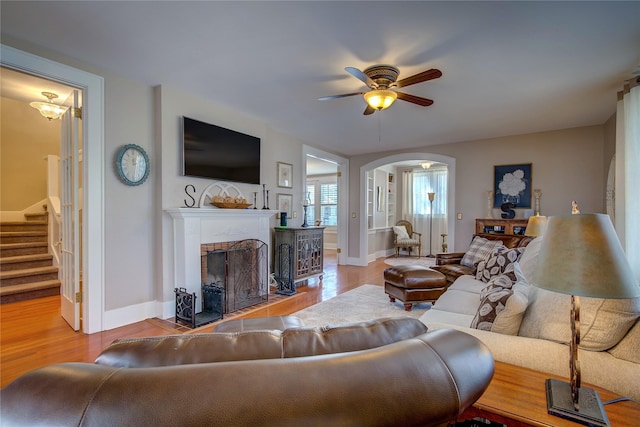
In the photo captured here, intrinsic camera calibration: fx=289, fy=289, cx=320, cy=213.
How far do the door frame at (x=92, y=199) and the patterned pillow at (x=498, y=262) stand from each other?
398 centimetres

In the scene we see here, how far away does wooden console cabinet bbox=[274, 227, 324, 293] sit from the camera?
457 cm

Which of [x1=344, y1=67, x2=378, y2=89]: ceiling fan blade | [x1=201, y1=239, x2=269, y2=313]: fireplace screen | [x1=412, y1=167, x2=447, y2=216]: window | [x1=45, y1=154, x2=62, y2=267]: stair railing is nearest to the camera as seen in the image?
[x1=344, y1=67, x2=378, y2=89]: ceiling fan blade

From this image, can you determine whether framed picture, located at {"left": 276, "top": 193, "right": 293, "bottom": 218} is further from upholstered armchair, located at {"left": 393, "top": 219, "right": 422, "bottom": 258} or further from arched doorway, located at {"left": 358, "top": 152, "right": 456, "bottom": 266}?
upholstered armchair, located at {"left": 393, "top": 219, "right": 422, "bottom": 258}

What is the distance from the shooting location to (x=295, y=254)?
181 inches

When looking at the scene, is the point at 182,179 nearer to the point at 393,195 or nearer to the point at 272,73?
the point at 272,73

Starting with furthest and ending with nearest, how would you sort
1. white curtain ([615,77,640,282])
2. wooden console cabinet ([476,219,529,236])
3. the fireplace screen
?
wooden console cabinet ([476,219,529,236]), the fireplace screen, white curtain ([615,77,640,282])

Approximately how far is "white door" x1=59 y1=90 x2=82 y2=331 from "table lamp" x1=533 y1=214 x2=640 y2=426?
3.67 metres

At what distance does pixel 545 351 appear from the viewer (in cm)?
123

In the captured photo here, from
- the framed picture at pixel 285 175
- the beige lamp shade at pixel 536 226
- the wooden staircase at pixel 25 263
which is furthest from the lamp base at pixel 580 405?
the wooden staircase at pixel 25 263

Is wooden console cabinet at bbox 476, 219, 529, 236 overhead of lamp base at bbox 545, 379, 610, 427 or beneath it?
overhead

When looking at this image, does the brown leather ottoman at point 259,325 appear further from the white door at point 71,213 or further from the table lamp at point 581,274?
the white door at point 71,213

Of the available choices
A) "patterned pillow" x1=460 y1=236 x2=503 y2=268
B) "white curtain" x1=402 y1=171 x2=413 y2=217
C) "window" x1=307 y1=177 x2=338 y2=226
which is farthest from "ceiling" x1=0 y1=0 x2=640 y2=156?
"window" x1=307 y1=177 x2=338 y2=226

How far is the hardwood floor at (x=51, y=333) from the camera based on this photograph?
2.31 meters

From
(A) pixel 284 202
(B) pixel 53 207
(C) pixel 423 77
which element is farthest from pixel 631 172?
(B) pixel 53 207
